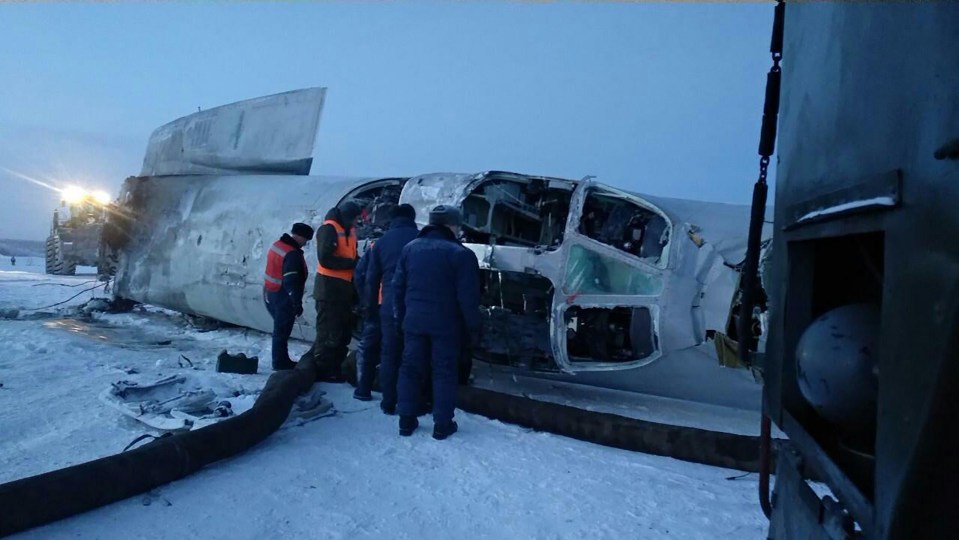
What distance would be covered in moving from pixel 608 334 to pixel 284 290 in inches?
135

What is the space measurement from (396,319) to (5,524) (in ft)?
8.88

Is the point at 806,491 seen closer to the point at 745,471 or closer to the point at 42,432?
the point at 745,471

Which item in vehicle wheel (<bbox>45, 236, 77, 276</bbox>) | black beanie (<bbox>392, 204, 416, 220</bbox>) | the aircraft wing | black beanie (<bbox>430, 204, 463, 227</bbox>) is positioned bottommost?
vehicle wheel (<bbox>45, 236, 77, 276</bbox>)

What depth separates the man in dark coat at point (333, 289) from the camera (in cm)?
629

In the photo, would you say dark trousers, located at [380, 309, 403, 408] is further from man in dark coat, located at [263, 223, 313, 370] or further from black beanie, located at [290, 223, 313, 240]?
black beanie, located at [290, 223, 313, 240]

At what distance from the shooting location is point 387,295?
5.20m

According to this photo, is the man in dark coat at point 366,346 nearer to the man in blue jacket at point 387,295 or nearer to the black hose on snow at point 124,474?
the man in blue jacket at point 387,295

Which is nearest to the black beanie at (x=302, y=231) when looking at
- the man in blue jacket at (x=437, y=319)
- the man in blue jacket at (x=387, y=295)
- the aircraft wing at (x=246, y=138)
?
the man in blue jacket at (x=387, y=295)

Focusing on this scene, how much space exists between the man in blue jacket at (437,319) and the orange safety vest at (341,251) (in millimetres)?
1815

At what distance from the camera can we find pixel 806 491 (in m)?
1.56

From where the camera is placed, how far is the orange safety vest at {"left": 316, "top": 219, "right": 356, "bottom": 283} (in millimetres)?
6312

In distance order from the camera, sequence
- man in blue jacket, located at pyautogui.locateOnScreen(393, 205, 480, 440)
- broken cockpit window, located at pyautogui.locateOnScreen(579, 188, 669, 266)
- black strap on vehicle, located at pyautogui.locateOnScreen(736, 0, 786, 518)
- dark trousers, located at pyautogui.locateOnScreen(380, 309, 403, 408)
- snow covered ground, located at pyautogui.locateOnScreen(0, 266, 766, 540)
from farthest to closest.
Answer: broken cockpit window, located at pyautogui.locateOnScreen(579, 188, 669, 266) < dark trousers, located at pyautogui.locateOnScreen(380, 309, 403, 408) < man in blue jacket, located at pyautogui.locateOnScreen(393, 205, 480, 440) < snow covered ground, located at pyautogui.locateOnScreen(0, 266, 766, 540) < black strap on vehicle, located at pyautogui.locateOnScreen(736, 0, 786, 518)

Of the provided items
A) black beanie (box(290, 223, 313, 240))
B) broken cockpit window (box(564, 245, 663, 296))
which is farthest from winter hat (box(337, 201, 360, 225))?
broken cockpit window (box(564, 245, 663, 296))

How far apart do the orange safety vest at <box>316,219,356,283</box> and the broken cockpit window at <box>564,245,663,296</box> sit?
2.29 meters
